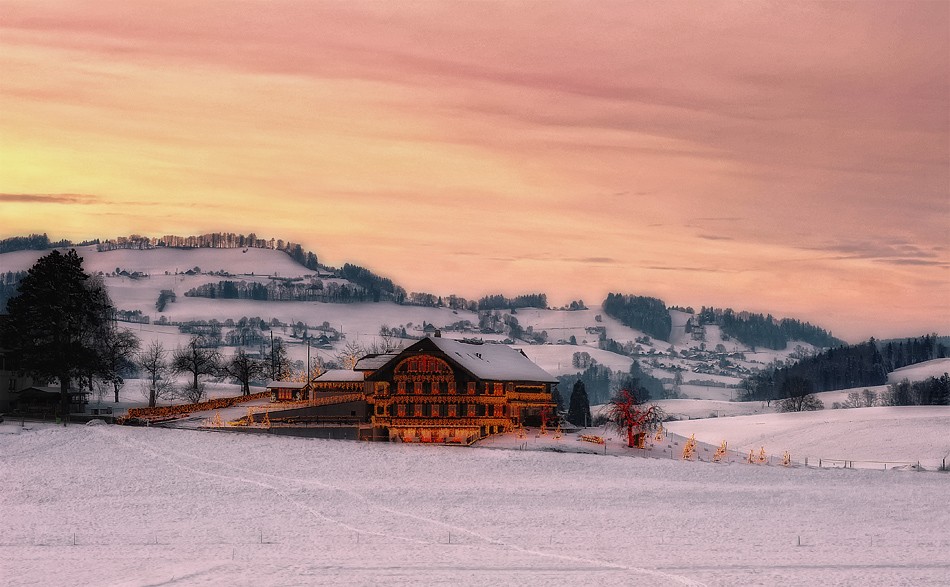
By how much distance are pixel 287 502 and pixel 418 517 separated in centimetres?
867

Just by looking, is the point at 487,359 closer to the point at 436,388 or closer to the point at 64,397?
the point at 436,388

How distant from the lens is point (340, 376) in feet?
357

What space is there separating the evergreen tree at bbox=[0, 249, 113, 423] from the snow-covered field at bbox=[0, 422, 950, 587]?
24.9 feet

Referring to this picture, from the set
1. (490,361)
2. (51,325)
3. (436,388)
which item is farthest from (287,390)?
(51,325)

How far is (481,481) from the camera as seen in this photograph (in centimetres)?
7438

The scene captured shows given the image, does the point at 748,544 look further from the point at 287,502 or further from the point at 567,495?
the point at 287,502

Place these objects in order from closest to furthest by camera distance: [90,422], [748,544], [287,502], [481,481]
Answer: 1. [748,544]
2. [287,502]
3. [481,481]
4. [90,422]

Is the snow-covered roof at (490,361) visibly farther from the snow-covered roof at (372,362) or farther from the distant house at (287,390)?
the distant house at (287,390)

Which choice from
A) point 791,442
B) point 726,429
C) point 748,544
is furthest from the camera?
point 726,429

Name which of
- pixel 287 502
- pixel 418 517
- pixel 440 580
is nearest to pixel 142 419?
pixel 287 502

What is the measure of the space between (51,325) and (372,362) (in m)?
32.0

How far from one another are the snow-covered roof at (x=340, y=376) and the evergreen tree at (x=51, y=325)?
21151 mm

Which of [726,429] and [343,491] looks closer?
[343,491]

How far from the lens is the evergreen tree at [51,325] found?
96125mm
